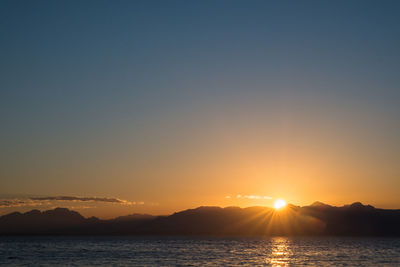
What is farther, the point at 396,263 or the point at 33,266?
the point at 396,263

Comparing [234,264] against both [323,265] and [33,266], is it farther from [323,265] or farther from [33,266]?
[33,266]

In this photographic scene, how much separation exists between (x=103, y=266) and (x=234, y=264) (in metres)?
25.1

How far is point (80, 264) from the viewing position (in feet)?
295

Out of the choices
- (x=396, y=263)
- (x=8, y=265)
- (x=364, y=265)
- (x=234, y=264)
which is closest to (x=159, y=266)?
(x=234, y=264)

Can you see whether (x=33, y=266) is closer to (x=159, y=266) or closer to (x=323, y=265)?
(x=159, y=266)

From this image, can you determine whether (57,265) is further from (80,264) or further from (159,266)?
(159,266)

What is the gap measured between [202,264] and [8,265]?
36502mm

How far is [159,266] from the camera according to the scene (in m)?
86.1

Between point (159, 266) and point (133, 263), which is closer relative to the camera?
point (159, 266)

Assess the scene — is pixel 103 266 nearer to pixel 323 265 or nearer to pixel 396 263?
pixel 323 265

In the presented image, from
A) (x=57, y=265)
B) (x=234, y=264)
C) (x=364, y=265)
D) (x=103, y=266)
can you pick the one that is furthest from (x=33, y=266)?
(x=364, y=265)

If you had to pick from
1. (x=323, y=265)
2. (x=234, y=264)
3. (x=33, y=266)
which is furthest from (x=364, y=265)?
(x=33, y=266)

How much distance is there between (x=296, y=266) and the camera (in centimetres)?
8756

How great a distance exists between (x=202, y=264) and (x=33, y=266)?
31.5 m
